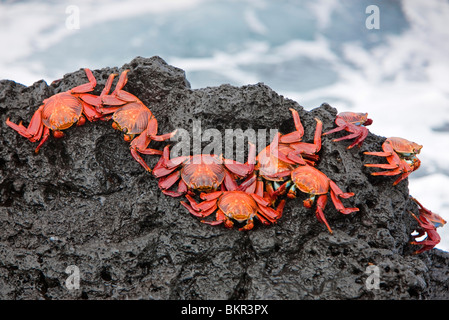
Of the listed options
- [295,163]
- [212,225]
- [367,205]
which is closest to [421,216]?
[367,205]

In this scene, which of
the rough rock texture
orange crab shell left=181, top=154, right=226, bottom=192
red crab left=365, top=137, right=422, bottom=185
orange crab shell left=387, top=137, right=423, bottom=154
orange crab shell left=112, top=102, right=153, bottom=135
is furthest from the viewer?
orange crab shell left=387, top=137, right=423, bottom=154

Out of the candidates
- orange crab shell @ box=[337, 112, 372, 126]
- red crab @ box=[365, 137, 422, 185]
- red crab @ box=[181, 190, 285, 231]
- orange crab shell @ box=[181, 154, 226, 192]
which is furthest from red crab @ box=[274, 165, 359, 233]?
orange crab shell @ box=[337, 112, 372, 126]

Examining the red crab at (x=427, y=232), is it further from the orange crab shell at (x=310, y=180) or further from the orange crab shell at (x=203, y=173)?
the orange crab shell at (x=203, y=173)

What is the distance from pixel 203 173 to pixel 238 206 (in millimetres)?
422

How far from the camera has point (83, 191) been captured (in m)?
3.86

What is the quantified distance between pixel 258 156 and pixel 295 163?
1.08 feet

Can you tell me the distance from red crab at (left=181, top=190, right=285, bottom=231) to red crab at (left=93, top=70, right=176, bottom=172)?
1.92 feet

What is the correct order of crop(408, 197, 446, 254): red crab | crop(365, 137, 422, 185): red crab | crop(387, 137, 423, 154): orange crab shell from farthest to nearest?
crop(408, 197, 446, 254): red crab
crop(387, 137, 423, 154): orange crab shell
crop(365, 137, 422, 185): red crab

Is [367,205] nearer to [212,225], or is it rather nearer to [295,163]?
[295,163]

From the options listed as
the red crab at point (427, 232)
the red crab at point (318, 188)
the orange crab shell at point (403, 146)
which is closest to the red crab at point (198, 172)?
the red crab at point (318, 188)

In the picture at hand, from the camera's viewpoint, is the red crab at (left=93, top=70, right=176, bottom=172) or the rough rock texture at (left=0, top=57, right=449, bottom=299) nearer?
the rough rock texture at (left=0, top=57, right=449, bottom=299)

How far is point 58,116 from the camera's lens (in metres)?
3.77

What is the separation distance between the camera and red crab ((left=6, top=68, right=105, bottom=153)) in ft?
12.4

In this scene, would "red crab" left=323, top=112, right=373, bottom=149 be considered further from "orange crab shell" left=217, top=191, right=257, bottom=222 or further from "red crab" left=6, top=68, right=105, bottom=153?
"red crab" left=6, top=68, right=105, bottom=153
